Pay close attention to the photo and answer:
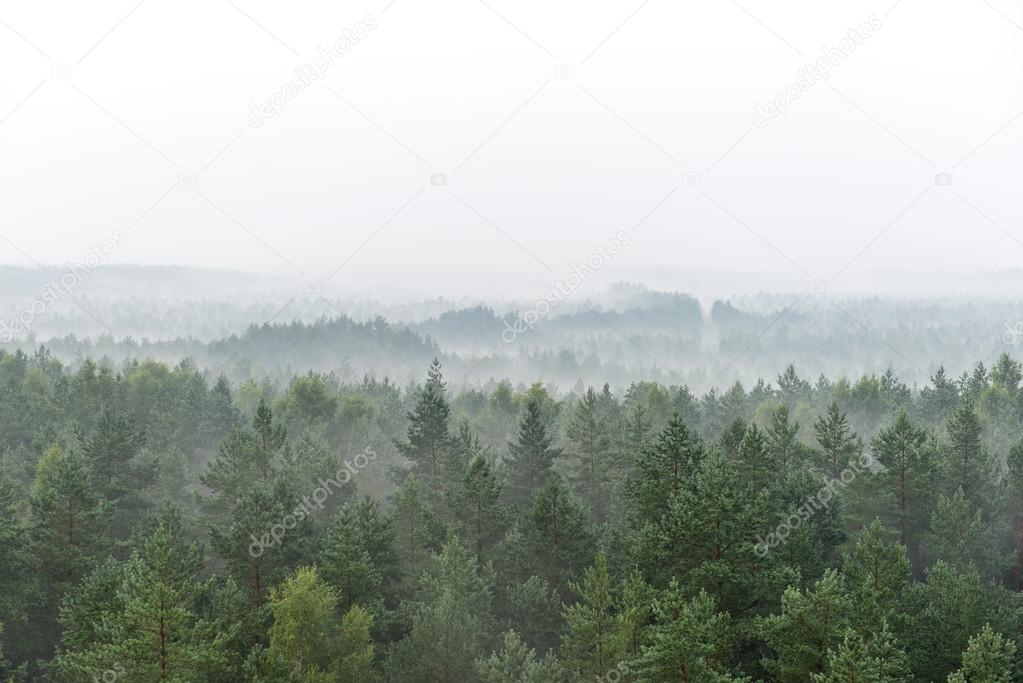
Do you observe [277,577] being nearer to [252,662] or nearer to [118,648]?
[252,662]

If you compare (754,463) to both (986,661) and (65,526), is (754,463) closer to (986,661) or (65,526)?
(986,661)

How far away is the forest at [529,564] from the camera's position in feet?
93.8

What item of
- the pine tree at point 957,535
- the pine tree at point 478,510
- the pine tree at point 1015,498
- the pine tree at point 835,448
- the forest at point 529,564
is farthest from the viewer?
the pine tree at point 835,448

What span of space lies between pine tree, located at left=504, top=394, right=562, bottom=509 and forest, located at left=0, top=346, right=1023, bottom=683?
0.19 m

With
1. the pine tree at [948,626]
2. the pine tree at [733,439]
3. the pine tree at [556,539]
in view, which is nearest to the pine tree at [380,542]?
the pine tree at [556,539]

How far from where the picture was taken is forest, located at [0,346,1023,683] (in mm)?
28578

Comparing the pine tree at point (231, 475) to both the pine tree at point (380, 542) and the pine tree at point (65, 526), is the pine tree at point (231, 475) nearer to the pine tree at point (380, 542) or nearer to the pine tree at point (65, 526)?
the pine tree at point (65, 526)

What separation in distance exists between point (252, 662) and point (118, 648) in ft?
18.9

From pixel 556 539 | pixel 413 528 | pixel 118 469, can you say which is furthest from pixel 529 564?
pixel 118 469

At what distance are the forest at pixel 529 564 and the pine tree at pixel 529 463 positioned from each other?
19 cm

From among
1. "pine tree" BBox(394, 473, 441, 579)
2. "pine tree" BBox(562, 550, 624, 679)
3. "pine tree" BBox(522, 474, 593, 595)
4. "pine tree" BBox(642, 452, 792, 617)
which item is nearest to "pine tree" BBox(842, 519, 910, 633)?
"pine tree" BBox(642, 452, 792, 617)

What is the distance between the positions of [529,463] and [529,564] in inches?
512

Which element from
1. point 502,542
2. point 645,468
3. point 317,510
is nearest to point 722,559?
point 645,468

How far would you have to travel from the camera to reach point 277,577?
41.1 metres
